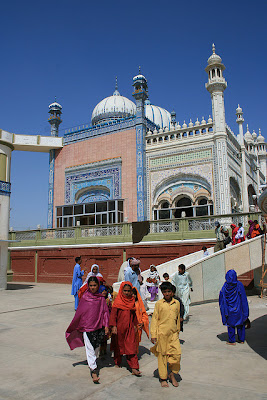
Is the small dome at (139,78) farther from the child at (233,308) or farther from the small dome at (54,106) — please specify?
the child at (233,308)

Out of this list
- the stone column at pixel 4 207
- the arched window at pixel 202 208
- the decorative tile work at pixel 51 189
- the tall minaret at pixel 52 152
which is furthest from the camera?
the tall minaret at pixel 52 152

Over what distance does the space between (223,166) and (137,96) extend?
6.86m

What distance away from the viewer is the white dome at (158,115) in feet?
85.3

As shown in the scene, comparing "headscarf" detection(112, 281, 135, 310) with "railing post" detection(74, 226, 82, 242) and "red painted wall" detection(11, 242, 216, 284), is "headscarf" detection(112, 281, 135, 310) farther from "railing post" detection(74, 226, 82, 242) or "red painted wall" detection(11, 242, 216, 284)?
"railing post" detection(74, 226, 82, 242)

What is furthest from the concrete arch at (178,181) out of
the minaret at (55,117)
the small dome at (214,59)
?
the minaret at (55,117)

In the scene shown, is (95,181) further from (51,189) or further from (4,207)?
(4,207)

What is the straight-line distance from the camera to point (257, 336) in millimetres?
5953

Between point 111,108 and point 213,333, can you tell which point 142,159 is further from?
point 213,333

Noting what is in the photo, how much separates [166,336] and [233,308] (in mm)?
2063

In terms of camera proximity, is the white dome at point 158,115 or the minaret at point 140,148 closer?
the minaret at point 140,148

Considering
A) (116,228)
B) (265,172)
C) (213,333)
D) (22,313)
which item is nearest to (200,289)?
(213,333)

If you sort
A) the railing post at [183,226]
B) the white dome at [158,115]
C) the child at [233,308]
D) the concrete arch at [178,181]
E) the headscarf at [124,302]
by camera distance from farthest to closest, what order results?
the white dome at [158,115], the concrete arch at [178,181], the railing post at [183,226], the child at [233,308], the headscarf at [124,302]

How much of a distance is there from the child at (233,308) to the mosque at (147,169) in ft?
37.4

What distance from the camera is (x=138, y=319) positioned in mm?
4387
